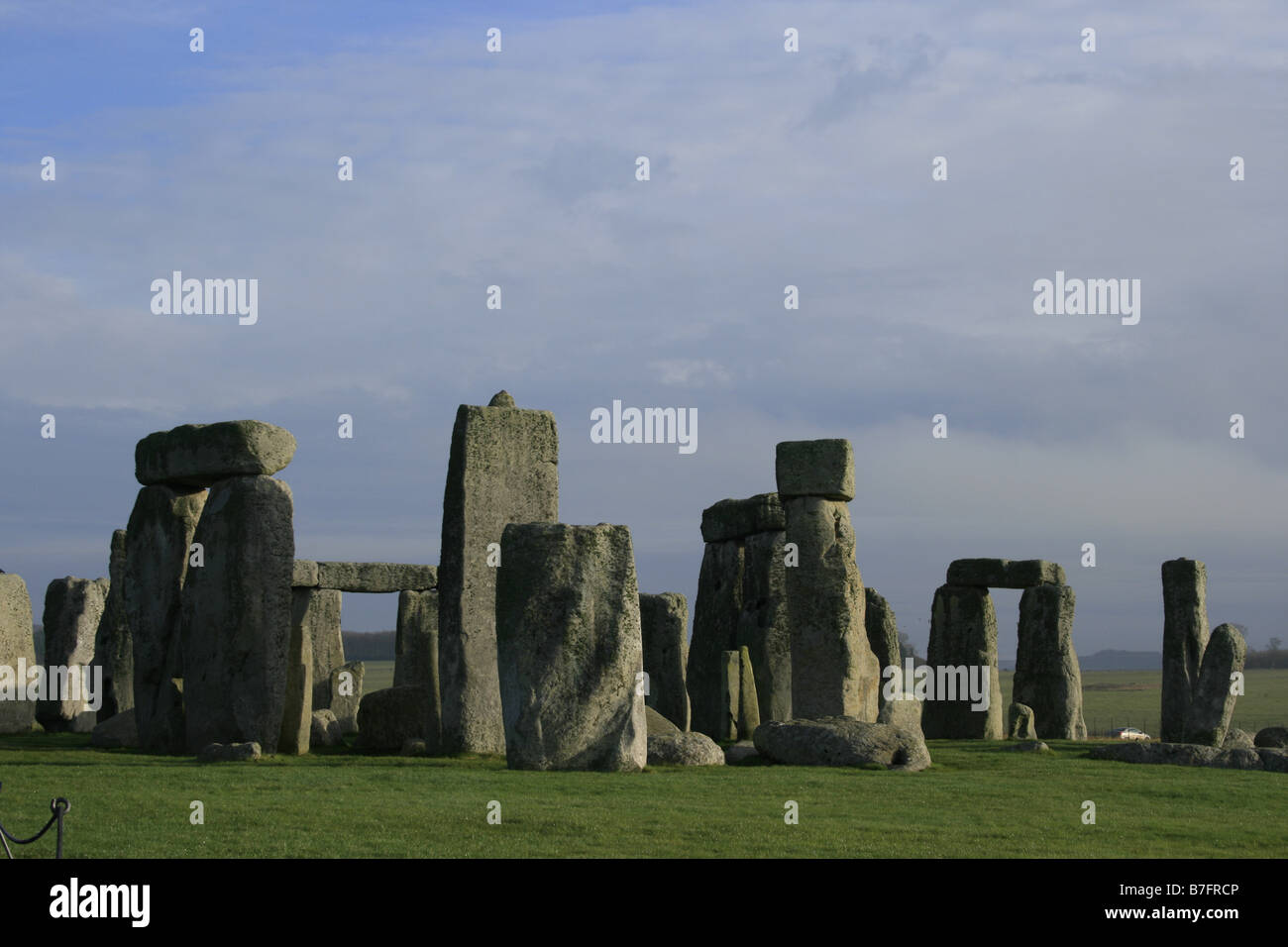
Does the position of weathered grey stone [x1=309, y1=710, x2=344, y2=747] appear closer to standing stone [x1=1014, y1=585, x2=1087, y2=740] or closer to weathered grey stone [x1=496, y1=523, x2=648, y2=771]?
weathered grey stone [x1=496, y1=523, x2=648, y2=771]

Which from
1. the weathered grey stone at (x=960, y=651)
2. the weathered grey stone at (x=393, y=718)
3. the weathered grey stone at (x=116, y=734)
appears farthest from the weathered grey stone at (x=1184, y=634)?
the weathered grey stone at (x=116, y=734)

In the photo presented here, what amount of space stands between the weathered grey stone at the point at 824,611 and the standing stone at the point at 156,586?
749 cm

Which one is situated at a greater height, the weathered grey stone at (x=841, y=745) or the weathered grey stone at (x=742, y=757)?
the weathered grey stone at (x=841, y=745)

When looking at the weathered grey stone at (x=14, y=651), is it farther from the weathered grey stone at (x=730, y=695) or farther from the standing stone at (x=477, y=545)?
the weathered grey stone at (x=730, y=695)

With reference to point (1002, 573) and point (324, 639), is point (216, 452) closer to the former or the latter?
point (324, 639)

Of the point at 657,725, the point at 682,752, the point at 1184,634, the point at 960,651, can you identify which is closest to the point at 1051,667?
the point at 960,651

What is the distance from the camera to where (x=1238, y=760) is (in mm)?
17016

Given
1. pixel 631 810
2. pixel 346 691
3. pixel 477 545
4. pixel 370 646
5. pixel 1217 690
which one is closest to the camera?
pixel 631 810

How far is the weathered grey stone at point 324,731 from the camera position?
2017 cm

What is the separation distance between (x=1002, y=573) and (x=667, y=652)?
7026 mm

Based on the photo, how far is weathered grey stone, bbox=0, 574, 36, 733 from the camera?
73.0ft

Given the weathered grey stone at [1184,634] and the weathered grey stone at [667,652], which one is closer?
the weathered grey stone at [667,652]
